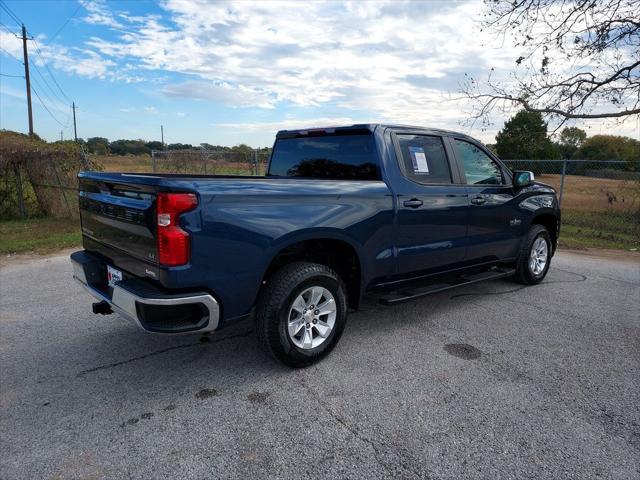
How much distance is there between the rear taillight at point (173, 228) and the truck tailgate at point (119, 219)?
0.07 metres

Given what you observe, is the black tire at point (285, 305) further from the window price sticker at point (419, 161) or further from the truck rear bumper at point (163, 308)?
the window price sticker at point (419, 161)

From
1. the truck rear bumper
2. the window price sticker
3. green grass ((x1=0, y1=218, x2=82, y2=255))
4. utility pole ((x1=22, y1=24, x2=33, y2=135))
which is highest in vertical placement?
utility pole ((x1=22, y1=24, x2=33, y2=135))

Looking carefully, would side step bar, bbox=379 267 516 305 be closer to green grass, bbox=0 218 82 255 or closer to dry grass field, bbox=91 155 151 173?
green grass, bbox=0 218 82 255

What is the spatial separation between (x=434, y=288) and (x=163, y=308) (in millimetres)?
2645

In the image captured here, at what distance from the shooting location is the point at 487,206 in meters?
4.83

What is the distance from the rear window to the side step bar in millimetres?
1090

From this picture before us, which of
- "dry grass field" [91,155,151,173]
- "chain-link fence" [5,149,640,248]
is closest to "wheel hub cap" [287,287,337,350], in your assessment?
"chain-link fence" [5,149,640,248]

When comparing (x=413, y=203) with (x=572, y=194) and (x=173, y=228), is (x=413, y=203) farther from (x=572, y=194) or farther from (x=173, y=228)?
(x=572, y=194)

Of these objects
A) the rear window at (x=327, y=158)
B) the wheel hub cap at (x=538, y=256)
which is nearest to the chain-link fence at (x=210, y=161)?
the rear window at (x=327, y=158)

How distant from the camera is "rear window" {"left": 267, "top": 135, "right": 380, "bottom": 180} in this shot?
3.96 m

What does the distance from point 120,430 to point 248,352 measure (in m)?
1.26

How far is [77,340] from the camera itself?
4004mm

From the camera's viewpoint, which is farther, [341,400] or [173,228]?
[341,400]

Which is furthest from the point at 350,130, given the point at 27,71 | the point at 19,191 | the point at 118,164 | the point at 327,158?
the point at 27,71
